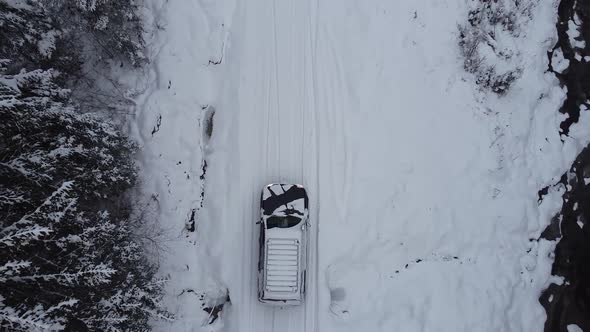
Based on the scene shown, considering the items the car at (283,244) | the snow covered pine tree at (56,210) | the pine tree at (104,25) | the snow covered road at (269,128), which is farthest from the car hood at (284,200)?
the pine tree at (104,25)

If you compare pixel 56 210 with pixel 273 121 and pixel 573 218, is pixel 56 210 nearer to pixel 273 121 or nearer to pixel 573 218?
pixel 273 121

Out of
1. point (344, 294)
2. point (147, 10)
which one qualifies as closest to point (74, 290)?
point (344, 294)

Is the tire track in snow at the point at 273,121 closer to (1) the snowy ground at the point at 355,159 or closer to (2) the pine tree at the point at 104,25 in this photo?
(1) the snowy ground at the point at 355,159

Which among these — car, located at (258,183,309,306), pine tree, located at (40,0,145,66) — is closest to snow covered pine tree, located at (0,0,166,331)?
pine tree, located at (40,0,145,66)

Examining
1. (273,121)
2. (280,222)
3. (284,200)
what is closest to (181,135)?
(273,121)

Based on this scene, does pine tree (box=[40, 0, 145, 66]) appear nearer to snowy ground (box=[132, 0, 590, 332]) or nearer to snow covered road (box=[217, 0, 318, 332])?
snowy ground (box=[132, 0, 590, 332])

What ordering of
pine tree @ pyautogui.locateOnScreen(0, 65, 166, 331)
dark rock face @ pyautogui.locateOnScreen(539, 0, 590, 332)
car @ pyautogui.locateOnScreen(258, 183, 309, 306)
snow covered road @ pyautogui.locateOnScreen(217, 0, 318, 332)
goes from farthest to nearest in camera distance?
dark rock face @ pyautogui.locateOnScreen(539, 0, 590, 332) < snow covered road @ pyautogui.locateOnScreen(217, 0, 318, 332) < car @ pyautogui.locateOnScreen(258, 183, 309, 306) < pine tree @ pyautogui.locateOnScreen(0, 65, 166, 331)
